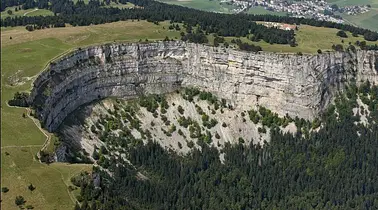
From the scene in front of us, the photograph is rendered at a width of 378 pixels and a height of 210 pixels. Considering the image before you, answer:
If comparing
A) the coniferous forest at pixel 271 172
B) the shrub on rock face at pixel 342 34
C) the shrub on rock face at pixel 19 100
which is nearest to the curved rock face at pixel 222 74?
the coniferous forest at pixel 271 172

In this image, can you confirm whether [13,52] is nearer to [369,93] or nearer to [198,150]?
[198,150]

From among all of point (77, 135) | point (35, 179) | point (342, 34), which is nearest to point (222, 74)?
point (77, 135)

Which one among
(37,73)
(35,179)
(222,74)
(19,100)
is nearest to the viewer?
(35,179)

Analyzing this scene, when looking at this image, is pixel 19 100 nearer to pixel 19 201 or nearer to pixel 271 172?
pixel 19 201

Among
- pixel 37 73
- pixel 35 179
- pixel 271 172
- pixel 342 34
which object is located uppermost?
pixel 342 34

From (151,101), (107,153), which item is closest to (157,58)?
(151,101)

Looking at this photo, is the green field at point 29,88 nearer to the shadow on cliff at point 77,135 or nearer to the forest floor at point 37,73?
the forest floor at point 37,73
